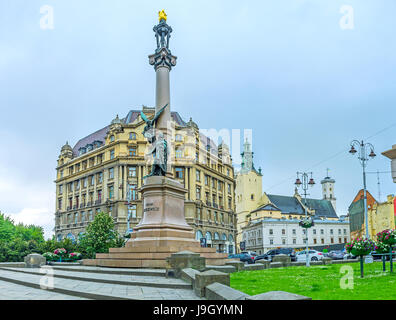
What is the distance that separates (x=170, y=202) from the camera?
64.9ft

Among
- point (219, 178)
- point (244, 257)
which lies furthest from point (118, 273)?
point (219, 178)

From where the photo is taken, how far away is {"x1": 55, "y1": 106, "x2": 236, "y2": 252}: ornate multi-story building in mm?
64188

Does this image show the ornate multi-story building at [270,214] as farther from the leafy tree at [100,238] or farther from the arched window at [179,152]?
the leafy tree at [100,238]

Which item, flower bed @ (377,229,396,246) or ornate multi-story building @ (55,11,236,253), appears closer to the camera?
flower bed @ (377,229,396,246)

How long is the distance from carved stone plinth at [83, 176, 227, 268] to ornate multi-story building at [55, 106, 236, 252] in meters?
39.3

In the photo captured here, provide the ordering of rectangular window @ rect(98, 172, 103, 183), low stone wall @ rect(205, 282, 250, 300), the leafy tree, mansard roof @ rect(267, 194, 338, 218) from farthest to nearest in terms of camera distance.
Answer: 1. mansard roof @ rect(267, 194, 338, 218)
2. rectangular window @ rect(98, 172, 103, 183)
3. the leafy tree
4. low stone wall @ rect(205, 282, 250, 300)

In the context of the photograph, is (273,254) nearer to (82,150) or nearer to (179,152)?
(179,152)

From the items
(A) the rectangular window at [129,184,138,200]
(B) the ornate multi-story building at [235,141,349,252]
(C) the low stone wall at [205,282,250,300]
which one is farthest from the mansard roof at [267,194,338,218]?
(C) the low stone wall at [205,282,250,300]

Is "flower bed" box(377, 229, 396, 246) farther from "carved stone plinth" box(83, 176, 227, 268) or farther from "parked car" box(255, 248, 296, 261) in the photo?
"parked car" box(255, 248, 296, 261)

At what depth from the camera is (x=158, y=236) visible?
1847 cm

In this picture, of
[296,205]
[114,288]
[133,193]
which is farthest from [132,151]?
[296,205]

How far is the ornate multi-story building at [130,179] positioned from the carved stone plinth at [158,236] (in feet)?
129

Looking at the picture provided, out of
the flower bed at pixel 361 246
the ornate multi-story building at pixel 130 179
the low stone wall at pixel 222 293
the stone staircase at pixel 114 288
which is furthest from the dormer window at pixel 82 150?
the low stone wall at pixel 222 293
